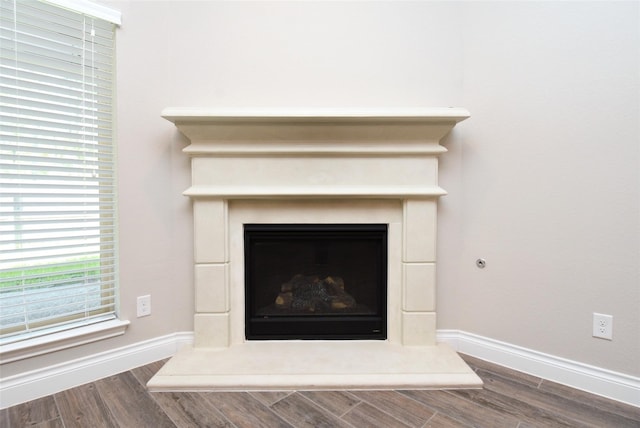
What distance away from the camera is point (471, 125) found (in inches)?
69.3

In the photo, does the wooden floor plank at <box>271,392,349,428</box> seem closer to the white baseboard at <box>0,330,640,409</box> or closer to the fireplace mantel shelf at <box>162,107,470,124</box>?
the white baseboard at <box>0,330,640,409</box>

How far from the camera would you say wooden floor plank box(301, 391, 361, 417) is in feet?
4.34

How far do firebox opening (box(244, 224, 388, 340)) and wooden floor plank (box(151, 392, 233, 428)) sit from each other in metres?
0.50

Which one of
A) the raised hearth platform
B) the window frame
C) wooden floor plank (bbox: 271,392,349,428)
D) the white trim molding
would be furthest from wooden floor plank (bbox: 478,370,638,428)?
the white trim molding

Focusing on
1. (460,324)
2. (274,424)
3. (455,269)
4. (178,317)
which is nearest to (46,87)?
(178,317)

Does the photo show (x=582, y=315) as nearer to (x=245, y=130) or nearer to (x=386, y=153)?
(x=386, y=153)

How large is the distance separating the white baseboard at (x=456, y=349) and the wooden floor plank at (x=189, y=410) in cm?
36

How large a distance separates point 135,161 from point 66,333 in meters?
0.95

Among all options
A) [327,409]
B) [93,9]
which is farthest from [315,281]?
[93,9]

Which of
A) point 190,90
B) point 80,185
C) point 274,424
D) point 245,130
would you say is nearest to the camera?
point 274,424

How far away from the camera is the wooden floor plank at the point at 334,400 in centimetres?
132

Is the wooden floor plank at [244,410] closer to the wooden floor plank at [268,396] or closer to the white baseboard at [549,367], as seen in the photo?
the wooden floor plank at [268,396]

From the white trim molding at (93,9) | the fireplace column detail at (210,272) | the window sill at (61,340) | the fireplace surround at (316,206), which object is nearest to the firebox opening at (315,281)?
the fireplace surround at (316,206)

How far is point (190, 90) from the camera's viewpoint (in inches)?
69.2
